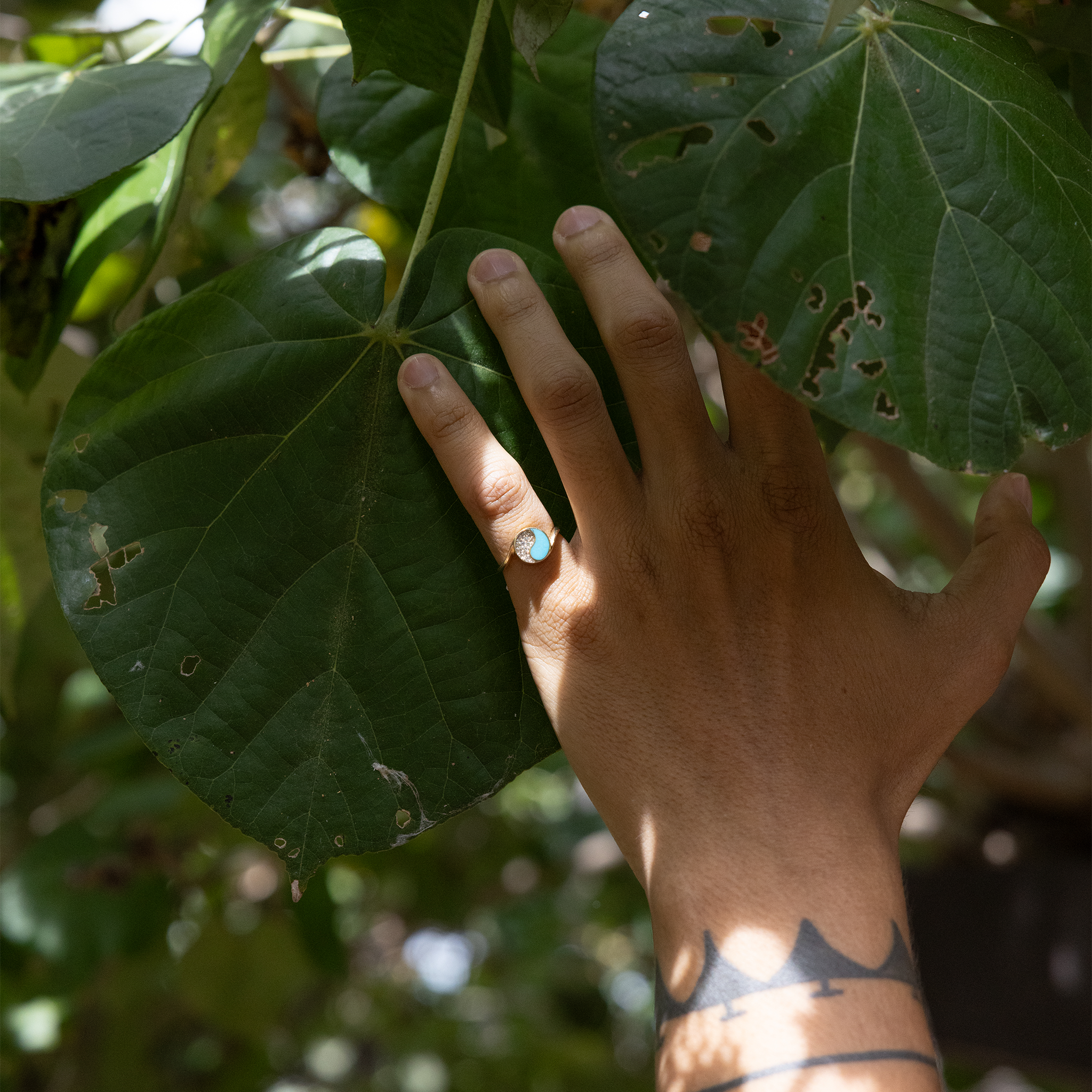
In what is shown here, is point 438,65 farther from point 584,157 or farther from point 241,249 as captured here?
point 241,249

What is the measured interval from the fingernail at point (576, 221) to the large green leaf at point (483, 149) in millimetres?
236

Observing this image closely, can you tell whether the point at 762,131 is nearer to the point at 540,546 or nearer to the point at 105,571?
the point at 540,546

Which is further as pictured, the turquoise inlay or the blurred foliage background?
the blurred foliage background

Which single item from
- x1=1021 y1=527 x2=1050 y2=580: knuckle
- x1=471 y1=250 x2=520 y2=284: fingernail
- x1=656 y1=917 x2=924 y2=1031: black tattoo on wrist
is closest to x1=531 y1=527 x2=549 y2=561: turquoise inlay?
x1=471 y1=250 x2=520 y2=284: fingernail

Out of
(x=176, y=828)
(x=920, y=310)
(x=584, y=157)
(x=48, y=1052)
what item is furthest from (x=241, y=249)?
(x=920, y=310)

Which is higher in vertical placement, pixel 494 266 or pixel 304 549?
pixel 494 266

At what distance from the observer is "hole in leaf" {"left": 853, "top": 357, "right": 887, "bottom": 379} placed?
732 millimetres

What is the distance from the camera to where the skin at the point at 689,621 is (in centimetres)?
80

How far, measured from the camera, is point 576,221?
85 centimetres

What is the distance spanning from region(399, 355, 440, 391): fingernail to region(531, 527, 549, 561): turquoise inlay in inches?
6.0

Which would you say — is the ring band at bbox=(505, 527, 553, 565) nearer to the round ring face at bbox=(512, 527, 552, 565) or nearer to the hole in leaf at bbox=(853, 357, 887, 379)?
the round ring face at bbox=(512, 527, 552, 565)

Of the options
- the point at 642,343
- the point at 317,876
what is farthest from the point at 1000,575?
the point at 317,876

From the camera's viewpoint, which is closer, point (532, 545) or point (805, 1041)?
point (805, 1041)

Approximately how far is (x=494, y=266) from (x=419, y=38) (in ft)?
0.75
